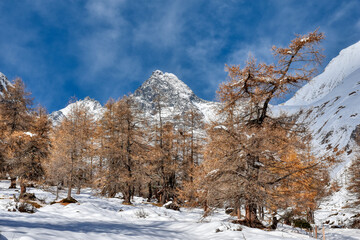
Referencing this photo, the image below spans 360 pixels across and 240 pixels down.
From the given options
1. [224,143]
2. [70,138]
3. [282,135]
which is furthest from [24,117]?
[282,135]

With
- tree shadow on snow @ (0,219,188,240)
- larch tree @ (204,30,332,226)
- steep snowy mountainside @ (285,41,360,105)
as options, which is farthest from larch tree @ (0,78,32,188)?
steep snowy mountainside @ (285,41,360,105)

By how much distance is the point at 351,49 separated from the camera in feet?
589

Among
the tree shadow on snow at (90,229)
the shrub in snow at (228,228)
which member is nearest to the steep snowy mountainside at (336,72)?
the shrub in snow at (228,228)

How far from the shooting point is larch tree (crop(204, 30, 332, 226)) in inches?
320

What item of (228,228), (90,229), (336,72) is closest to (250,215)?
(228,228)

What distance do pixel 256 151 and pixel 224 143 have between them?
3.95ft

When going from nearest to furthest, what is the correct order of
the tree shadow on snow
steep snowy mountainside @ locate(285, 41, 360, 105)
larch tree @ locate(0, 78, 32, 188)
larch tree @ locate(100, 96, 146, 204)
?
the tree shadow on snow → larch tree @ locate(100, 96, 146, 204) → larch tree @ locate(0, 78, 32, 188) → steep snowy mountainside @ locate(285, 41, 360, 105)

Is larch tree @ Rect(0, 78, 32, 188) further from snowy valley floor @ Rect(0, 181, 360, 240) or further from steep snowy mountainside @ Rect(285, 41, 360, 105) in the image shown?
steep snowy mountainside @ Rect(285, 41, 360, 105)

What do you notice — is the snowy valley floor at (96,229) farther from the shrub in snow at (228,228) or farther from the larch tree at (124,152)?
the larch tree at (124,152)

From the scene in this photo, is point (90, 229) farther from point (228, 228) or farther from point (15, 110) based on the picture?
point (15, 110)

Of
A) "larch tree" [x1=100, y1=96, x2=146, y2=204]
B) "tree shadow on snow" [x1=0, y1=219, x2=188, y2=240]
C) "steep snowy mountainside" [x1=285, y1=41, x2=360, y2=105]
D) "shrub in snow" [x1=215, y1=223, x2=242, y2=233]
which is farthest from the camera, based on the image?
"steep snowy mountainside" [x1=285, y1=41, x2=360, y2=105]

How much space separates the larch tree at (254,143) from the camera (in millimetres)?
8141

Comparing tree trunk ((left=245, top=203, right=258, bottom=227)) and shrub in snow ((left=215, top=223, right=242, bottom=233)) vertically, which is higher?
tree trunk ((left=245, top=203, right=258, bottom=227))

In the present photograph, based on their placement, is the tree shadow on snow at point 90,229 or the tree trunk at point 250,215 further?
the tree trunk at point 250,215
